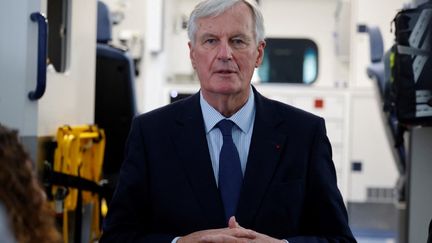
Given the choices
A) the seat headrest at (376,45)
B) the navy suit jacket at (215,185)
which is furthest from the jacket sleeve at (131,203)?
the seat headrest at (376,45)

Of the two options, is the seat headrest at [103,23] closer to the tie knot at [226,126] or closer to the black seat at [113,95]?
the black seat at [113,95]

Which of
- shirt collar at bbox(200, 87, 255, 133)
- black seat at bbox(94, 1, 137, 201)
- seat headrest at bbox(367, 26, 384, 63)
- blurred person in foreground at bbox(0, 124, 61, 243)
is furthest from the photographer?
seat headrest at bbox(367, 26, 384, 63)

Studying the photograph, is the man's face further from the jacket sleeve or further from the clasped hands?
the clasped hands

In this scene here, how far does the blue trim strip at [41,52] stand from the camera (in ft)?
10.6

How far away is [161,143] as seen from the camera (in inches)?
102

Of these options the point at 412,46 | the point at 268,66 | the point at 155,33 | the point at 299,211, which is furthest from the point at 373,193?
the point at 299,211

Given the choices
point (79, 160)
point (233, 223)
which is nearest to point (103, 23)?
point (79, 160)

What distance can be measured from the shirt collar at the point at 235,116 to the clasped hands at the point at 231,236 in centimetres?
34

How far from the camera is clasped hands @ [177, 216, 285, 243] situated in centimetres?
234

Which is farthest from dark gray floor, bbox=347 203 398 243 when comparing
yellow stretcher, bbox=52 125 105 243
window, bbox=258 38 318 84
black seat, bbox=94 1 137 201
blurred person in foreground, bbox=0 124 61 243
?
blurred person in foreground, bbox=0 124 61 243

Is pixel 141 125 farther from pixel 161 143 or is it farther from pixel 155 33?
pixel 155 33

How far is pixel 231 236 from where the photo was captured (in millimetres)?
2342

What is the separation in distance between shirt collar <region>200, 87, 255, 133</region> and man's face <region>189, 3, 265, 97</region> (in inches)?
1.8

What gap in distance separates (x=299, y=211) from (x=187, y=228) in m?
0.36
